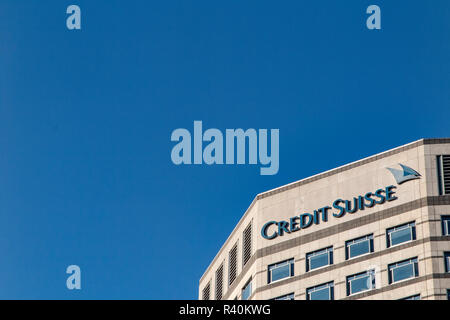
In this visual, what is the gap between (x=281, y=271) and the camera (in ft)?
284

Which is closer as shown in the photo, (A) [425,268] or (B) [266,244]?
(A) [425,268]

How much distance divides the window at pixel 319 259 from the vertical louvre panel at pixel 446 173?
999cm

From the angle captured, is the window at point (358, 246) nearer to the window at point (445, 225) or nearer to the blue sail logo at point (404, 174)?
the blue sail logo at point (404, 174)

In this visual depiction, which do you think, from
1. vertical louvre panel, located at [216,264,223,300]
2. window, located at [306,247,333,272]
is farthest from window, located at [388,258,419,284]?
vertical louvre panel, located at [216,264,223,300]

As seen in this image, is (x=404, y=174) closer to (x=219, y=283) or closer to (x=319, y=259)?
(x=319, y=259)

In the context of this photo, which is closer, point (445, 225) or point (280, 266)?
point (445, 225)

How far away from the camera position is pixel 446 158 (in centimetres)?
8338

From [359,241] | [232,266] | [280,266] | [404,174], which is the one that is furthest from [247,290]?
[404,174]

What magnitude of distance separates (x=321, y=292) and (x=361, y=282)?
11.3 ft

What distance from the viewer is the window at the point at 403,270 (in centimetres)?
8004
